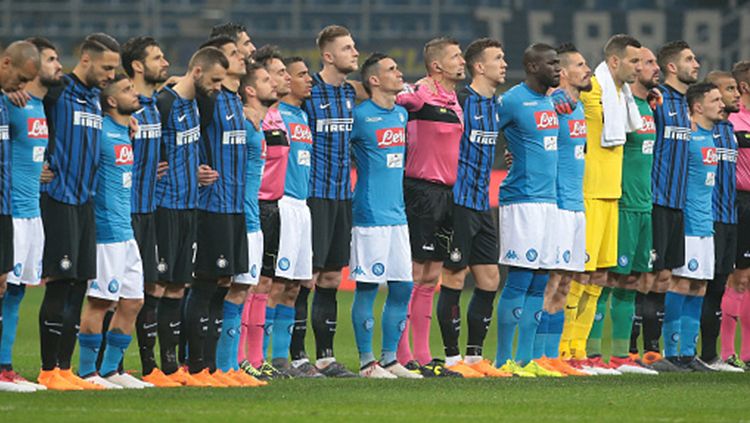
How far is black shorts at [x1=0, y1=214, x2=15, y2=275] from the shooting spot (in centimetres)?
945

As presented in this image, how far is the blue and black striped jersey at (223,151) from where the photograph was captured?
1079 cm

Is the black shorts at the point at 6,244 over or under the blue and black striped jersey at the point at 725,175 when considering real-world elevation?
under

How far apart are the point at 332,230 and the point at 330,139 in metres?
0.65

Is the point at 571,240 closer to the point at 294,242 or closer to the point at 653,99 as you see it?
the point at 653,99

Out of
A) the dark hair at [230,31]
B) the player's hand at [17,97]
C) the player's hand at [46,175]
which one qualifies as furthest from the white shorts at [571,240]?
the player's hand at [17,97]

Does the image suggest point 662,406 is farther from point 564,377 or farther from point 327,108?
point 327,108

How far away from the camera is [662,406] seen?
31.7 feet

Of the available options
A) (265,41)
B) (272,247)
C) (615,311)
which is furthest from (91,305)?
(265,41)

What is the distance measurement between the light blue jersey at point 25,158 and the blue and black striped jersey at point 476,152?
3359 mm

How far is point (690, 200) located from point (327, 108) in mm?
3302

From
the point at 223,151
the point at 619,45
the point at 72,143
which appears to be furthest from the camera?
the point at 619,45

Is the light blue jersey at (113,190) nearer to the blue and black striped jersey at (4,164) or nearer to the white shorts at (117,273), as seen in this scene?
the white shorts at (117,273)

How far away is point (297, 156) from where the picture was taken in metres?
11.7

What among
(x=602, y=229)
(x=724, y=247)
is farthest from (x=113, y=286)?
(x=724, y=247)
